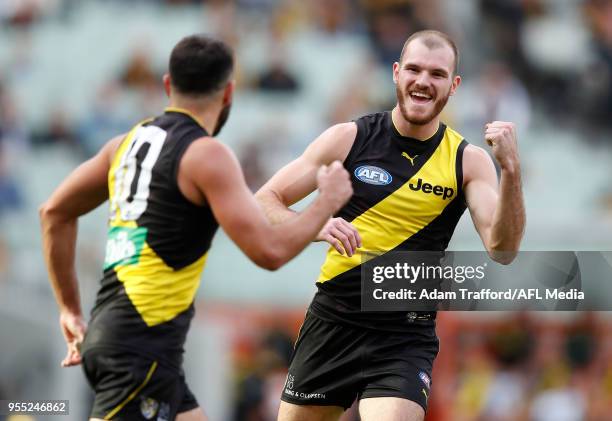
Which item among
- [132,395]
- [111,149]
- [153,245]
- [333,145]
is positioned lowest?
[132,395]

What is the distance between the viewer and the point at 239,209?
17.7ft

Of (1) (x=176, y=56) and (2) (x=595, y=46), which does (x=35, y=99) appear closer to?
(2) (x=595, y=46)

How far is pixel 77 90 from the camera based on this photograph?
725 inches

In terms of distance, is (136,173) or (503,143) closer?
(136,173)

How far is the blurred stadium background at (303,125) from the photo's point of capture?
13305 mm

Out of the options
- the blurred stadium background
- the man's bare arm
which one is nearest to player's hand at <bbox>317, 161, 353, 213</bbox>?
the man's bare arm

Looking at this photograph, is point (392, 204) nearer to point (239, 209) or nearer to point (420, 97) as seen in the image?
point (420, 97)

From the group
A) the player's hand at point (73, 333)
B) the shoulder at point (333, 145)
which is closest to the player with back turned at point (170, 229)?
the player's hand at point (73, 333)

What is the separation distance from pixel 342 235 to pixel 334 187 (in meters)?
0.78

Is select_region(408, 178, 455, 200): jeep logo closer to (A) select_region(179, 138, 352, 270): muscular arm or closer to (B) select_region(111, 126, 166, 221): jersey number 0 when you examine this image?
(A) select_region(179, 138, 352, 270): muscular arm

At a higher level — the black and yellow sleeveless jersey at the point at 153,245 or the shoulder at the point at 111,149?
the shoulder at the point at 111,149

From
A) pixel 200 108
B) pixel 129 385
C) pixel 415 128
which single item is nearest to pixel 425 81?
pixel 415 128

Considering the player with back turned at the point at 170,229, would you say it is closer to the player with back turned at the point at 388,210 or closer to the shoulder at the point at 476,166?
the player with back turned at the point at 388,210

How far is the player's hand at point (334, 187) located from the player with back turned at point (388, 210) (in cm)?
108
